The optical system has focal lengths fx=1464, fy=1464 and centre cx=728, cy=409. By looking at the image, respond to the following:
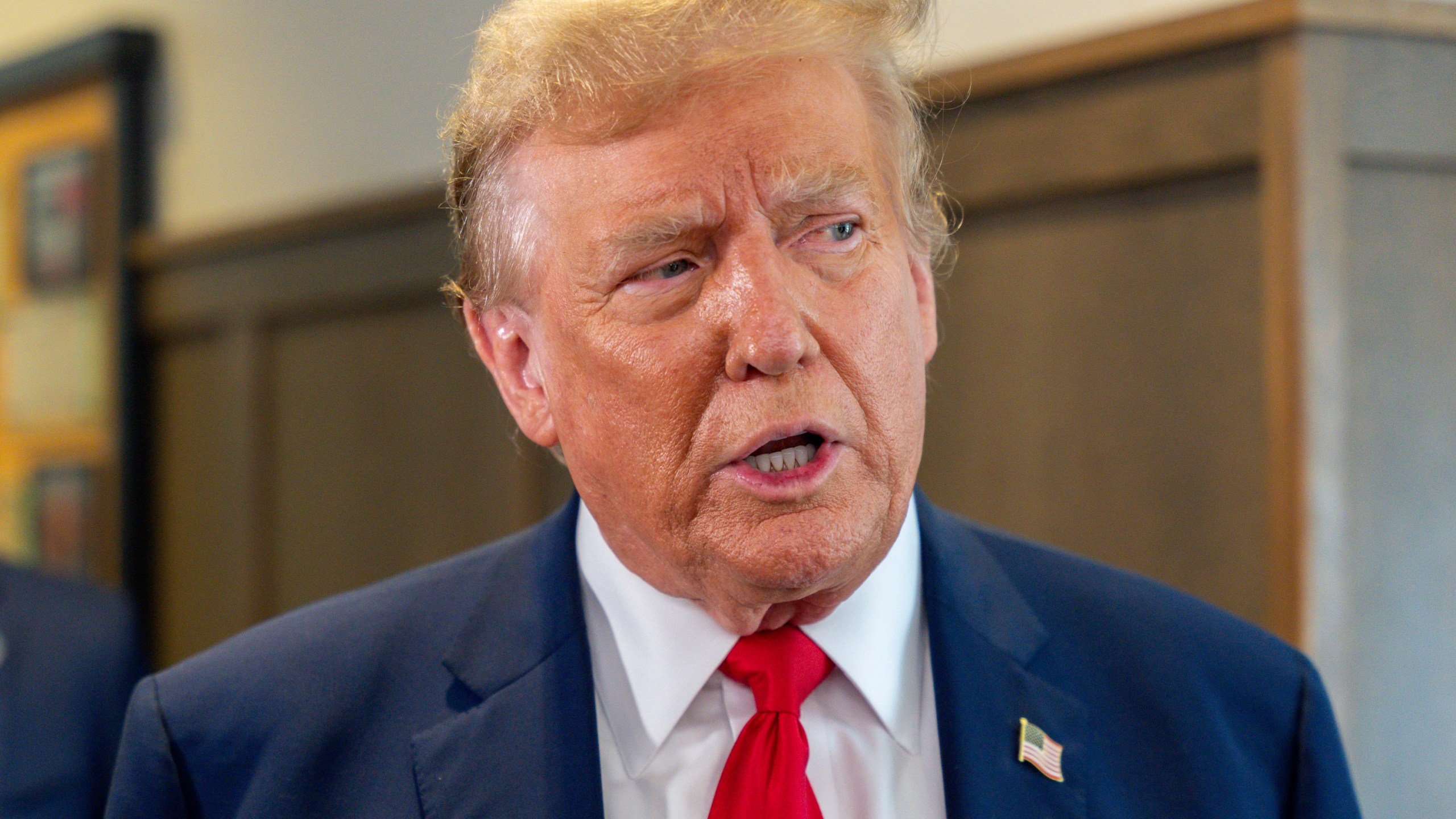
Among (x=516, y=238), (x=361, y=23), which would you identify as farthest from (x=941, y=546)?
(x=361, y=23)

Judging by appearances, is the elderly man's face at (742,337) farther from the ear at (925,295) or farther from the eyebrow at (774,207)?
the ear at (925,295)

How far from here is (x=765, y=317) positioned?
4.13 feet

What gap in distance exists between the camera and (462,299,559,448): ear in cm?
147

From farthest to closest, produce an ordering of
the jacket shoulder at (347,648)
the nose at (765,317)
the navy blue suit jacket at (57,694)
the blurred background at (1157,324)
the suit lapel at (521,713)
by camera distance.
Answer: the navy blue suit jacket at (57,694)
the blurred background at (1157,324)
the jacket shoulder at (347,648)
the suit lapel at (521,713)
the nose at (765,317)

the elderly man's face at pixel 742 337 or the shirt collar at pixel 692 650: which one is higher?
the elderly man's face at pixel 742 337

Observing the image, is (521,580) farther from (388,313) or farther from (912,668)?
(388,313)

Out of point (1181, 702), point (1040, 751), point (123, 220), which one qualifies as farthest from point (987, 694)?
point (123, 220)

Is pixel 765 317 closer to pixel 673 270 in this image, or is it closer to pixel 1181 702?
pixel 673 270

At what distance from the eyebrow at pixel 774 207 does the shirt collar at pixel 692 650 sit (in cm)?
34

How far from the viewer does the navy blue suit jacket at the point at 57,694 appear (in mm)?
2379

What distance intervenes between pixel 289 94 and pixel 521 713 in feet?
9.90

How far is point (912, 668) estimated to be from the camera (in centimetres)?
146

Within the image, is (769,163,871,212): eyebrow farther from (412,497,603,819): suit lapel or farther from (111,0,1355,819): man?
(412,497,603,819): suit lapel

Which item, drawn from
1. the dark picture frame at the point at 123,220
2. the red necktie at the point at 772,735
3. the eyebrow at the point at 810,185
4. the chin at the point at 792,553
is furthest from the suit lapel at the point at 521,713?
the dark picture frame at the point at 123,220
